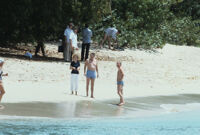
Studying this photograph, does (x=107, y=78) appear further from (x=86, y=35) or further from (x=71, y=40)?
(x=86, y=35)

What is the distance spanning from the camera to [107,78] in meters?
20.8

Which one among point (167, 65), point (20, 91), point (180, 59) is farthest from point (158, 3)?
point (20, 91)

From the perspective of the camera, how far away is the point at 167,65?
2684cm

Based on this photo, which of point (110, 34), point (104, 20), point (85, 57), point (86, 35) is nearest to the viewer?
point (86, 35)

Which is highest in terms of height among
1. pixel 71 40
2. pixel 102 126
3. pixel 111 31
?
pixel 111 31

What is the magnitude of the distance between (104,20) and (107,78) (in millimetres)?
11697

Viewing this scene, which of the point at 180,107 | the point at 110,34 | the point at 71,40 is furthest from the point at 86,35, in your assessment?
the point at 180,107

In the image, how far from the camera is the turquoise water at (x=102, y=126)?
11352 mm

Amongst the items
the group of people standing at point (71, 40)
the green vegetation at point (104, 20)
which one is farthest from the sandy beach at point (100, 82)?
the green vegetation at point (104, 20)

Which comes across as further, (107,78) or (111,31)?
(111,31)

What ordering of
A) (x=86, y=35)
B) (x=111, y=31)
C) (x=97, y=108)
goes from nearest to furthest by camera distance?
(x=97, y=108) < (x=86, y=35) < (x=111, y=31)

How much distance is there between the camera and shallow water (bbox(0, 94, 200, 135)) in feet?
38.2

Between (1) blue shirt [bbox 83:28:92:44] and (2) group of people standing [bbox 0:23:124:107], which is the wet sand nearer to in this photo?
(2) group of people standing [bbox 0:23:124:107]

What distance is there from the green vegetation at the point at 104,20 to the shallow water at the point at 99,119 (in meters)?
8.62
